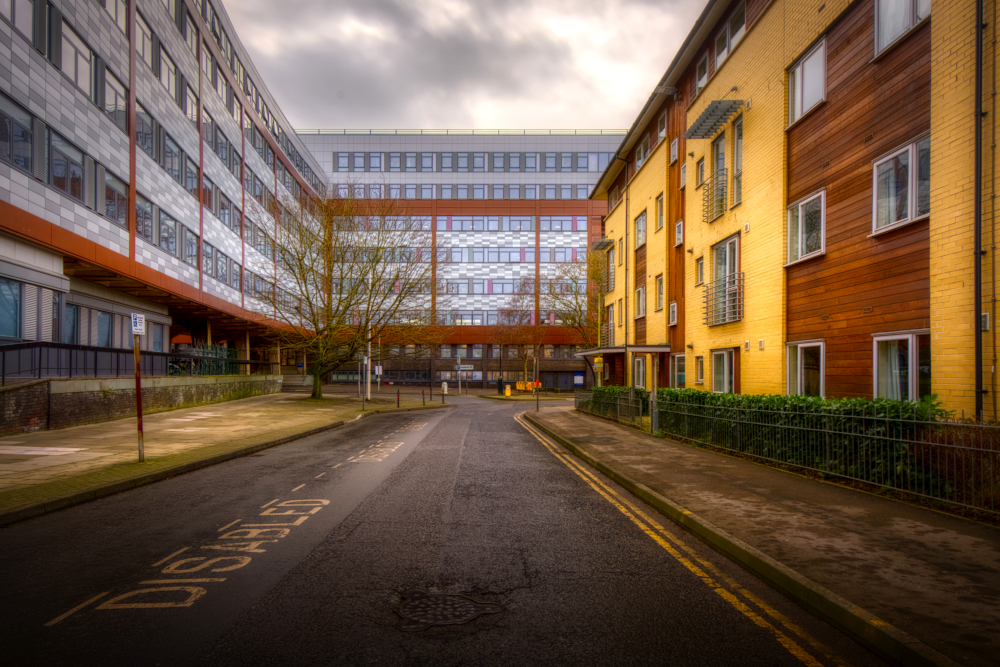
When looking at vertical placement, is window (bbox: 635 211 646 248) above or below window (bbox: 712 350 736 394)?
above

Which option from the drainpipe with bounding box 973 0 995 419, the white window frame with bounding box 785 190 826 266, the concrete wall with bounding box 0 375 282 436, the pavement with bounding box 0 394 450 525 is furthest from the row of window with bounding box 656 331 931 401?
the concrete wall with bounding box 0 375 282 436

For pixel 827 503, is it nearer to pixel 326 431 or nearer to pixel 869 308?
pixel 869 308

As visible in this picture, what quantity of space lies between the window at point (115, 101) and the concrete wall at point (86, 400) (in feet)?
33.8

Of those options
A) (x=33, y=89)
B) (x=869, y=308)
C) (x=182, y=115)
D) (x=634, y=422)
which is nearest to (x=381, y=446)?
(x=634, y=422)

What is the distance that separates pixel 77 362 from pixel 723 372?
20306 millimetres

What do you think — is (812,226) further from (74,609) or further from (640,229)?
(640,229)

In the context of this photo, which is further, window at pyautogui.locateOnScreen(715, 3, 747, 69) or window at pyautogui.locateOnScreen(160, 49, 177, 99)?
window at pyautogui.locateOnScreen(160, 49, 177, 99)

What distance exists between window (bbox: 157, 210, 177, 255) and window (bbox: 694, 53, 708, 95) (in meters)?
23.6

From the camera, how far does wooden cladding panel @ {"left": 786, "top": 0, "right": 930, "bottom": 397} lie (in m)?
9.38

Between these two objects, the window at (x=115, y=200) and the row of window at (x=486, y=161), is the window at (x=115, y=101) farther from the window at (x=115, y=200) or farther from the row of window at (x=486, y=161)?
the row of window at (x=486, y=161)

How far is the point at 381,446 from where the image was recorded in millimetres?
14672

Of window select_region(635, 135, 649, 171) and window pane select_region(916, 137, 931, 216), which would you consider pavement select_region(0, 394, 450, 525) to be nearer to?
window pane select_region(916, 137, 931, 216)

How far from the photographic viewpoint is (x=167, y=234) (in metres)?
27.7

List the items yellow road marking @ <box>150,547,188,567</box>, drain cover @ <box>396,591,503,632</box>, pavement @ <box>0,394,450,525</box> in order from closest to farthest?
drain cover @ <box>396,591,503,632</box> < yellow road marking @ <box>150,547,188,567</box> < pavement @ <box>0,394,450,525</box>
